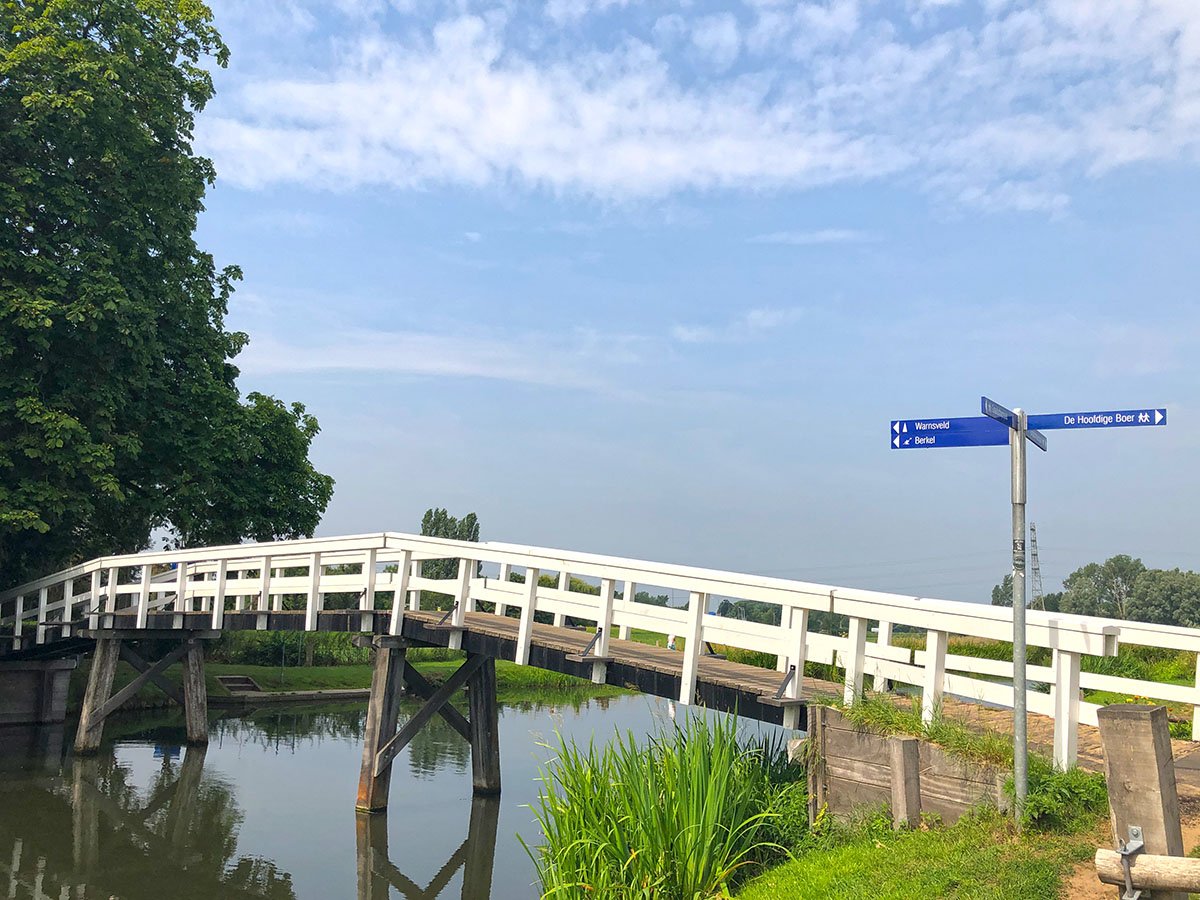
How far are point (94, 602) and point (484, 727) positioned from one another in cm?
997

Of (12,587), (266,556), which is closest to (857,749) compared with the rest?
(266,556)

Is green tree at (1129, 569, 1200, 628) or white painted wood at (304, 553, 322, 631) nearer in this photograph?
white painted wood at (304, 553, 322, 631)

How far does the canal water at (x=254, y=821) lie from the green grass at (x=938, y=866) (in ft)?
7.02

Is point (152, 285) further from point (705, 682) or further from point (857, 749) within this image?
point (857, 749)

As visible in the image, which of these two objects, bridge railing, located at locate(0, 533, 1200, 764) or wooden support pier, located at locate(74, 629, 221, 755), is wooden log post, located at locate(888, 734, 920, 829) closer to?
bridge railing, located at locate(0, 533, 1200, 764)

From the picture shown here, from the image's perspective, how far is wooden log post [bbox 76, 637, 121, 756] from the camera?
20.6 m

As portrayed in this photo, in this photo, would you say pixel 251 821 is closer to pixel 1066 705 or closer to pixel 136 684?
pixel 136 684

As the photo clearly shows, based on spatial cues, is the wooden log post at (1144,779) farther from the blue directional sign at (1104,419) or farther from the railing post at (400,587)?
the railing post at (400,587)

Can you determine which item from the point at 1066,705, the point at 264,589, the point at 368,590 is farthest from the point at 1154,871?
the point at 264,589

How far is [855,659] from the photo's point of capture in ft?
27.1

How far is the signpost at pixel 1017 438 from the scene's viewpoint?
626 cm

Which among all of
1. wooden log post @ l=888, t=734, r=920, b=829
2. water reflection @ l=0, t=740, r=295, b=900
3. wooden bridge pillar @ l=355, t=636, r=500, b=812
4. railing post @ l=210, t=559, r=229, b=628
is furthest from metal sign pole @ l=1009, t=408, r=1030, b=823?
railing post @ l=210, t=559, r=229, b=628

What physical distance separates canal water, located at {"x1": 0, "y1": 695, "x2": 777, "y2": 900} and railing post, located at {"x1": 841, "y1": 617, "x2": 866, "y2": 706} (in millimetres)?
2191

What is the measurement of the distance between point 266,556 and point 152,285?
926cm
